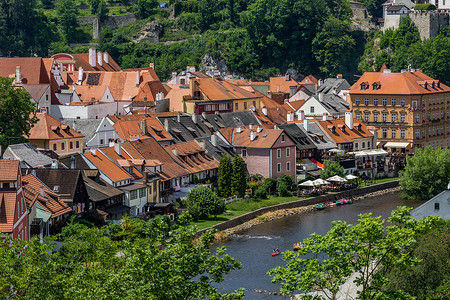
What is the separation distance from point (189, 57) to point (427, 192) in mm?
56440

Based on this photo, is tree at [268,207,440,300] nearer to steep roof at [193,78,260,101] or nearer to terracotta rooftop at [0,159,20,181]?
terracotta rooftop at [0,159,20,181]

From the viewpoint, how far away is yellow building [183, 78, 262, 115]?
8556cm

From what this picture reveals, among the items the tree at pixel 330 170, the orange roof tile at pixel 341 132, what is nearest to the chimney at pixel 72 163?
the tree at pixel 330 170

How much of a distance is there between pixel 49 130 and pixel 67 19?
6775cm

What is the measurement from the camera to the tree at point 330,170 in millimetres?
74375

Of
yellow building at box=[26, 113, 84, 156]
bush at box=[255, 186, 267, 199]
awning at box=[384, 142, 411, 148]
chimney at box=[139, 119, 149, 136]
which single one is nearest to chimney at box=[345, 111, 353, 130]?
awning at box=[384, 142, 411, 148]

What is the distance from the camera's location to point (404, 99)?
8919 centimetres

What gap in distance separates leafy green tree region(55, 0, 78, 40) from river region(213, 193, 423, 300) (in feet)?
227

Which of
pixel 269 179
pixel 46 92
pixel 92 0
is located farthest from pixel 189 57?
pixel 269 179

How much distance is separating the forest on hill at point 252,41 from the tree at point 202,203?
60739mm

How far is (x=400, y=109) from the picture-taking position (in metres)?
89.2

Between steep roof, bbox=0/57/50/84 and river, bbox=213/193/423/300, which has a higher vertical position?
steep roof, bbox=0/57/50/84

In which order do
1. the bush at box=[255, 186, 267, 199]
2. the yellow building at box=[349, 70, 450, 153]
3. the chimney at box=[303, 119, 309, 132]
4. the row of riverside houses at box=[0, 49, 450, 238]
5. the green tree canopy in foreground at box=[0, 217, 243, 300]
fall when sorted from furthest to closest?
1. the yellow building at box=[349, 70, 450, 153]
2. the chimney at box=[303, 119, 309, 132]
3. the bush at box=[255, 186, 267, 199]
4. the row of riverside houses at box=[0, 49, 450, 238]
5. the green tree canopy in foreground at box=[0, 217, 243, 300]

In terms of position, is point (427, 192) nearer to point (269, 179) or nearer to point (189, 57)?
point (269, 179)
